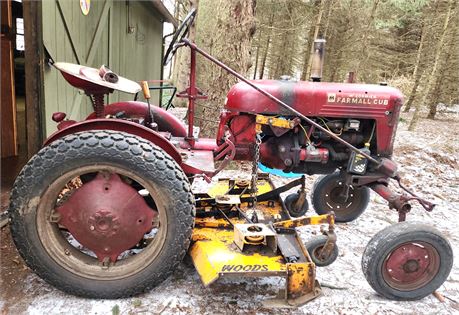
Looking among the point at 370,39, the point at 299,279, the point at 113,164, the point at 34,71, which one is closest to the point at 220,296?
the point at 299,279

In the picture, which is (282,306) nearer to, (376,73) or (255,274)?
(255,274)

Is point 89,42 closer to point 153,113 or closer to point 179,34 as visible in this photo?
point 153,113

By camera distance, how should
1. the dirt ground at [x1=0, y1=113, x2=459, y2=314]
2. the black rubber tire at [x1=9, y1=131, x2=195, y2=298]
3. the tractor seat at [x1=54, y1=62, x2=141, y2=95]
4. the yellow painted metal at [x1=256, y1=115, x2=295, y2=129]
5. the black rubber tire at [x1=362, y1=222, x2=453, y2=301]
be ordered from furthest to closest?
the yellow painted metal at [x1=256, y1=115, x2=295, y2=129], the black rubber tire at [x1=362, y1=222, x2=453, y2=301], the tractor seat at [x1=54, y1=62, x2=141, y2=95], the dirt ground at [x1=0, y1=113, x2=459, y2=314], the black rubber tire at [x1=9, y1=131, x2=195, y2=298]

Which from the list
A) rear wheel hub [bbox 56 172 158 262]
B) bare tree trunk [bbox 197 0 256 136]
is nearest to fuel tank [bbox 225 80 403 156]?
Result: rear wheel hub [bbox 56 172 158 262]

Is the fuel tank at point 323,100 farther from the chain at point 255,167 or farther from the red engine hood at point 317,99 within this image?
the chain at point 255,167

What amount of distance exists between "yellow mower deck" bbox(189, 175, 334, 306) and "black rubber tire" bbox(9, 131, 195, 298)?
9.6 inches

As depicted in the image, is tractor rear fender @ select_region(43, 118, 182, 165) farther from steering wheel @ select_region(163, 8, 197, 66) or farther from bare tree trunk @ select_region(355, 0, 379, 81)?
bare tree trunk @ select_region(355, 0, 379, 81)

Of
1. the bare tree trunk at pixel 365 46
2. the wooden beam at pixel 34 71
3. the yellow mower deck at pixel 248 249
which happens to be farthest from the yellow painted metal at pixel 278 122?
the bare tree trunk at pixel 365 46

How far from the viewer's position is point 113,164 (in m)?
2.30

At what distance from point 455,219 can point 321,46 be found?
275cm

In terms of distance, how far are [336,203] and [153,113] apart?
205 centimetres

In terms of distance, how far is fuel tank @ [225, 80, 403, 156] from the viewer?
3.09 meters

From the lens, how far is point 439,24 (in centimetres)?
1066

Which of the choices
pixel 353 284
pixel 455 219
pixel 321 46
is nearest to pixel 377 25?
pixel 455 219
